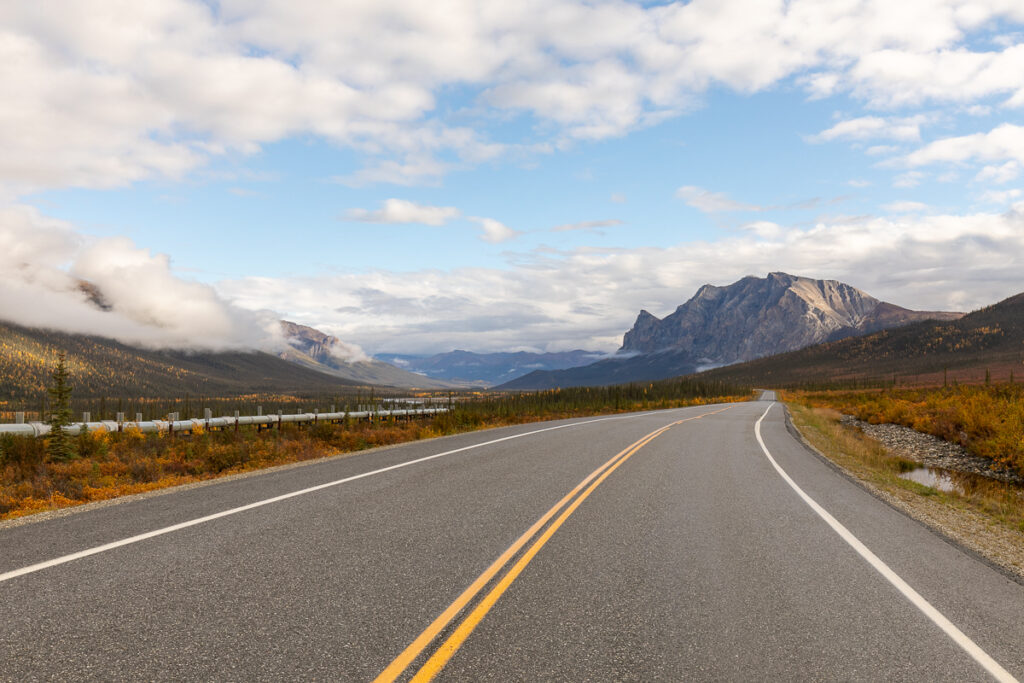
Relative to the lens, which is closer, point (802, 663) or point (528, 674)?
point (528, 674)

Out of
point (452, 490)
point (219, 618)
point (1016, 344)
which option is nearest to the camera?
point (219, 618)

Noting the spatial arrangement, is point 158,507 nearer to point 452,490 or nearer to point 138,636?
point 452,490

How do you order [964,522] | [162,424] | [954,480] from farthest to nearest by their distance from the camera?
[162,424], [954,480], [964,522]

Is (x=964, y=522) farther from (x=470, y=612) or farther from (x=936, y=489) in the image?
(x=470, y=612)

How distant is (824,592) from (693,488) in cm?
521

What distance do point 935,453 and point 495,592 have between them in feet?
88.9

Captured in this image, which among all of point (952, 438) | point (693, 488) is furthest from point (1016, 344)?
point (693, 488)

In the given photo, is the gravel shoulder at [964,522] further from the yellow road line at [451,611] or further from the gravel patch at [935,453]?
the yellow road line at [451,611]

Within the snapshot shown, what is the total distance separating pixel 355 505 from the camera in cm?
847

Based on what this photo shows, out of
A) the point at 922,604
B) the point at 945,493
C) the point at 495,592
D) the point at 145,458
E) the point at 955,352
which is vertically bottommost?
the point at 945,493

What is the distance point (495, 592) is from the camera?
16.8ft

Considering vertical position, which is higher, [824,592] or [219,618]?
[219,618]

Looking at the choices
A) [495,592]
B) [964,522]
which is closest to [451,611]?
[495,592]

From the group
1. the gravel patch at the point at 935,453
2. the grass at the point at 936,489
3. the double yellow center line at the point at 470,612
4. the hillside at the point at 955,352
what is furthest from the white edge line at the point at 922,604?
the hillside at the point at 955,352
